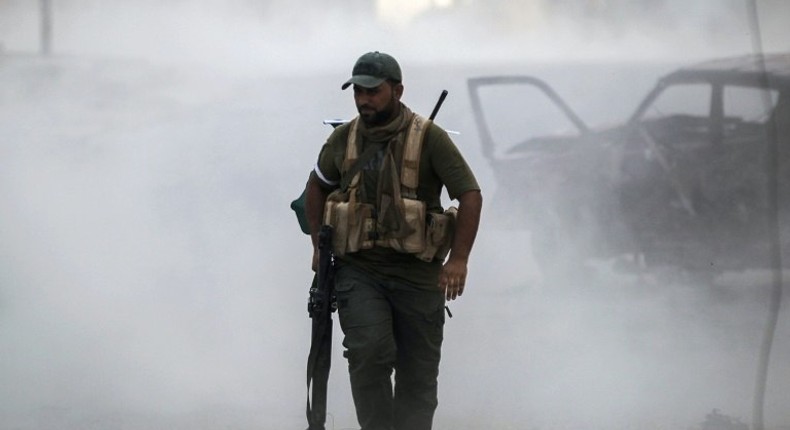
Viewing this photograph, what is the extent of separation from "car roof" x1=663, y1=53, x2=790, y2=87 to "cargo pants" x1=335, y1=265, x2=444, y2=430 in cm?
205

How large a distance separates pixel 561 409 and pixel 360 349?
1.79m

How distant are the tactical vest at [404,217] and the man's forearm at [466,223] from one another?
3.0 inches

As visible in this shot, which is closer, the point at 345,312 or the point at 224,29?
the point at 345,312

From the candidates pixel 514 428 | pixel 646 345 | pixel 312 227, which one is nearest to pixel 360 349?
pixel 312 227

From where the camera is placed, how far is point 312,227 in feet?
17.6

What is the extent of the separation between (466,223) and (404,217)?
204 millimetres

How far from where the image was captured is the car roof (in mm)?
6828

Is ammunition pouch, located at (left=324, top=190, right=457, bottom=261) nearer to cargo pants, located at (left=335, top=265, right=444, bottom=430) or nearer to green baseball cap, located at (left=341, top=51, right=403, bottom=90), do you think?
cargo pants, located at (left=335, top=265, right=444, bottom=430)

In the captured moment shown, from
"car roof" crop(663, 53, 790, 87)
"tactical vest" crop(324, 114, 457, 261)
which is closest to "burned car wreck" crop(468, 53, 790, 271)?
"car roof" crop(663, 53, 790, 87)

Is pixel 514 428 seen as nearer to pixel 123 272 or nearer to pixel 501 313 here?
pixel 501 313

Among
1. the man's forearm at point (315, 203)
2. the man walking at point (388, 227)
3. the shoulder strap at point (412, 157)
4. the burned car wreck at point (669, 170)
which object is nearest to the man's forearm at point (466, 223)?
the man walking at point (388, 227)

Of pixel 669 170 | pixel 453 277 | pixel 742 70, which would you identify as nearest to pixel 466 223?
pixel 453 277

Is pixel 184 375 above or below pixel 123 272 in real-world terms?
below

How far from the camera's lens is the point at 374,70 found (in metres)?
5.10
